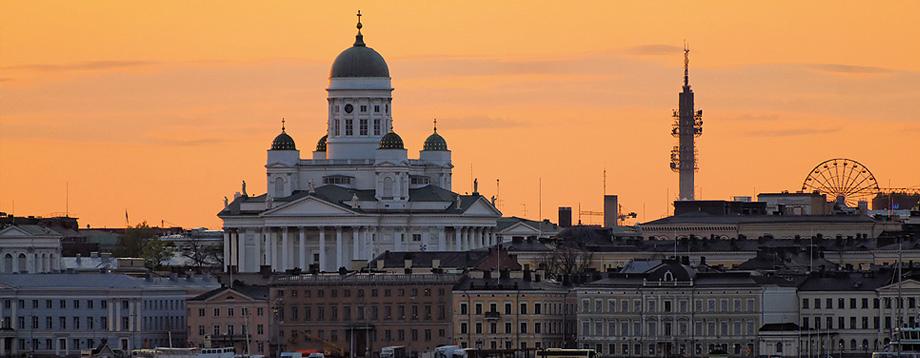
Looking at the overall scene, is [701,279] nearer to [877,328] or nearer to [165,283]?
[877,328]

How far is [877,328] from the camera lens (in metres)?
163

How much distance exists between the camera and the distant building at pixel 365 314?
16912 centimetres

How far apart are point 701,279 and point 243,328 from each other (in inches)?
900

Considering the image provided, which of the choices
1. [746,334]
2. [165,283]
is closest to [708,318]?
[746,334]

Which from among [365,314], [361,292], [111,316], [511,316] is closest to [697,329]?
[511,316]

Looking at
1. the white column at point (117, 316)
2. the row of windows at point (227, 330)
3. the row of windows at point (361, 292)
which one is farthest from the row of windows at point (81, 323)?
the row of windows at point (361, 292)

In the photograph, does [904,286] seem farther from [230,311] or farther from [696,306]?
[230,311]

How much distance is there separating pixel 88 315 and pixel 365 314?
48.3ft

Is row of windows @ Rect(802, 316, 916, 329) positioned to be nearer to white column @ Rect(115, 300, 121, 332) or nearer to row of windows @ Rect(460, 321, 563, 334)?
row of windows @ Rect(460, 321, 563, 334)

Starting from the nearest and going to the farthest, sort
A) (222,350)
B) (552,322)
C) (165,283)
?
(222,350), (552,322), (165,283)

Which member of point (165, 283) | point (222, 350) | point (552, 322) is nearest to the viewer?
point (222, 350)

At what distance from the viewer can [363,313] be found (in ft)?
561

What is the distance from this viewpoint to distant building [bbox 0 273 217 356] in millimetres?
174125

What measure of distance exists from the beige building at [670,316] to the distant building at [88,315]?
21.4m
